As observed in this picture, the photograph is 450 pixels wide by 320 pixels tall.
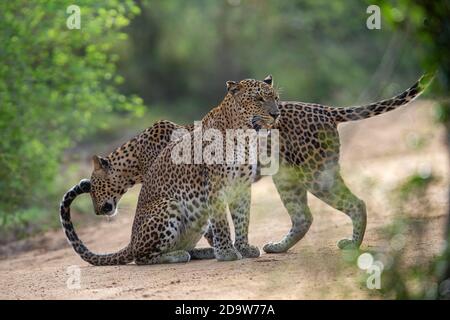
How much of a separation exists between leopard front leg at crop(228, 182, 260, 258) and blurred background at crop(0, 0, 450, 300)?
16.1 ft

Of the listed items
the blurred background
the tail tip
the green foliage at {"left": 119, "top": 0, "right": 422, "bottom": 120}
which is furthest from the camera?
the green foliage at {"left": 119, "top": 0, "right": 422, "bottom": 120}

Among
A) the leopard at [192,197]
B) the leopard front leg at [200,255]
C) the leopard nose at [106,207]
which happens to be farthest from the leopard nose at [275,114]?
the leopard nose at [106,207]

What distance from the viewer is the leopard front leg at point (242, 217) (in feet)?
29.1

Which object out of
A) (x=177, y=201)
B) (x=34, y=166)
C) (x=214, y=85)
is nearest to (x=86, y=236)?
(x=34, y=166)

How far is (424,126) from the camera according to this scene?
1925cm

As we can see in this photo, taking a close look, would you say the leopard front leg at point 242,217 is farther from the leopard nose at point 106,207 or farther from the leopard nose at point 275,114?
the leopard nose at point 106,207

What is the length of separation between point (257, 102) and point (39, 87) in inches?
214

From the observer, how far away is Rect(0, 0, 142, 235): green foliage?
42.8ft

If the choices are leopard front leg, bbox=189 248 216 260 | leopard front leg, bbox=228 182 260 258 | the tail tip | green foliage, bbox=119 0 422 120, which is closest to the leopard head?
leopard front leg, bbox=228 182 260 258

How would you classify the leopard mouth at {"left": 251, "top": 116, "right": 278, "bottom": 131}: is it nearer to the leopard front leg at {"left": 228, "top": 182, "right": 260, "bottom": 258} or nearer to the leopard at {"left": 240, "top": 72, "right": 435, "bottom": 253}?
the leopard at {"left": 240, "top": 72, "right": 435, "bottom": 253}

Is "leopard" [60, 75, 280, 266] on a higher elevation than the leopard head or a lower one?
lower

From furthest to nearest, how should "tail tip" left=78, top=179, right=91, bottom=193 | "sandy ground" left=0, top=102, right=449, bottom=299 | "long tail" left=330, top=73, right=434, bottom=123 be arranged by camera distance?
1. "tail tip" left=78, top=179, right=91, bottom=193
2. "long tail" left=330, top=73, right=434, bottom=123
3. "sandy ground" left=0, top=102, right=449, bottom=299

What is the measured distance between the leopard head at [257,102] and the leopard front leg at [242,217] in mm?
619

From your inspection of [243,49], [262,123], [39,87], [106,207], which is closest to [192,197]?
[262,123]
